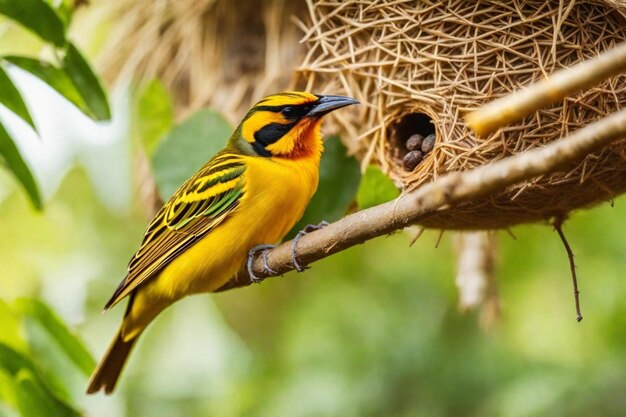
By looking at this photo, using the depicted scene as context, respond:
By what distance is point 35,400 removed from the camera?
2129 millimetres

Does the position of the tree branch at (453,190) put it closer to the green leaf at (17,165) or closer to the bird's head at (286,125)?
the bird's head at (286,125)

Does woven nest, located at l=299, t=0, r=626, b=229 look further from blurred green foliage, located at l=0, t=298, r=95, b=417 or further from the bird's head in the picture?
blurred green foliage, located at l=0, t=298, r=95, b=417

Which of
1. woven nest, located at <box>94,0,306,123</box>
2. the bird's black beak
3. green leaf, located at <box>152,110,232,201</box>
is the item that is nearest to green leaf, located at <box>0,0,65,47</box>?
green leaf, located at <box>152,110,232,201</box>

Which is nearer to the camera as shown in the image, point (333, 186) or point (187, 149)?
point (333, 186)

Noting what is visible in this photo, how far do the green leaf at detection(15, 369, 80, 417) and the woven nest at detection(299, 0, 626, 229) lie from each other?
0.93m

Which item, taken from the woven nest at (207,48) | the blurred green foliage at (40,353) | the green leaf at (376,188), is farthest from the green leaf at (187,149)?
the woven nest at (207,48)

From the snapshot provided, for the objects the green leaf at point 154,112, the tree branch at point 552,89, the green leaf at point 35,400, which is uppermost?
the tree branch at point 552,89

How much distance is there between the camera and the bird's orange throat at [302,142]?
2.26 meters

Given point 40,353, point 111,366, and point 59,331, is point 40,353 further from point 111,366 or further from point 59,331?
point 111,366

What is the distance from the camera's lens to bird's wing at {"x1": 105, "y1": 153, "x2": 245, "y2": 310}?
2.26m

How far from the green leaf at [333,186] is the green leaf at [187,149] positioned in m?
0.30

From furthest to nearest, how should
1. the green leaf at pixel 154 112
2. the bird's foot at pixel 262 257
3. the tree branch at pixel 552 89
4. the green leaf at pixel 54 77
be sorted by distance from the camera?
the green leaf at pixel 154 112 → the green leaf at pixel 54 77 → the bird's foot at pixel 262 257 → the tree branch at pixel 552 89

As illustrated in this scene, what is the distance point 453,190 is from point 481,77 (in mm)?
684

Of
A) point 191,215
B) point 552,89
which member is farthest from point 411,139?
point 552,89
